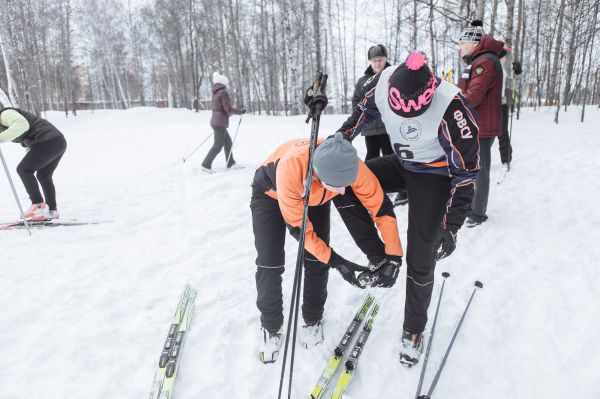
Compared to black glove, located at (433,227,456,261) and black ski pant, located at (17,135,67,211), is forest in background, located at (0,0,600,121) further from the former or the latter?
black glove, located at (433,227,456,261)

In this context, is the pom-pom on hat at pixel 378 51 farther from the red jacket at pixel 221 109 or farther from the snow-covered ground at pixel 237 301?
the red jacket at pixel 221 109

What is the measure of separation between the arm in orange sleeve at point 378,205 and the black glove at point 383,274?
5 centimetres

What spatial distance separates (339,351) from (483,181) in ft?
8.41

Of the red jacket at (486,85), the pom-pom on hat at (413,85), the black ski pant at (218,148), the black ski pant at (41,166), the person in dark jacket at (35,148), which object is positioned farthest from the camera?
the black ski pant at (218,148)

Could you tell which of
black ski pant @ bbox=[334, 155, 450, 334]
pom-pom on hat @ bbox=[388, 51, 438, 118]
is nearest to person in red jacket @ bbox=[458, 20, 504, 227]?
black ski pant @ bbox=[334, 155, 450, 334]

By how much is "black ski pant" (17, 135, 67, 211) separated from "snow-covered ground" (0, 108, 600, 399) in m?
0.51

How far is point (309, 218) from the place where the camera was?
2.47m

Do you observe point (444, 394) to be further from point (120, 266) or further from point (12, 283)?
point (12, 283)

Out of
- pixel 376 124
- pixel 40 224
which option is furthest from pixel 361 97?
pixel 40 224

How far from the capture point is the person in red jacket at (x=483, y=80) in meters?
3.53

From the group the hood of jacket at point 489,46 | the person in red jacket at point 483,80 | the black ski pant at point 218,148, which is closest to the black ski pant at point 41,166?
the black ski pant at point 218,148

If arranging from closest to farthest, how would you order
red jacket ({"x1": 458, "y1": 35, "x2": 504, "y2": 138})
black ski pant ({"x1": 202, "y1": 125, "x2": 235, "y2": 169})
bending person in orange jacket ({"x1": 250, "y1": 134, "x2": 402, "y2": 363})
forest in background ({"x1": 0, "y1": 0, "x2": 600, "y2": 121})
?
bending person in orange jacket ({"x1": 250, "y1": 134, "x2": 402, "y2": 363})
red jacket ({"x1": 458, "y1": 35, "x2": 504, "y2": 138})
black ski pant ({"x1": 202, "y1": 125, "x2": 235, "y2": 169})
forest in background ({"x1": 0, "y1": 0, "x2": 600, "y2": 121})

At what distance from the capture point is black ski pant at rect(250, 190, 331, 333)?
2.41 metres

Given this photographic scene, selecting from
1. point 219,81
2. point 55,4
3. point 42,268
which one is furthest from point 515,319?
point 55,4
